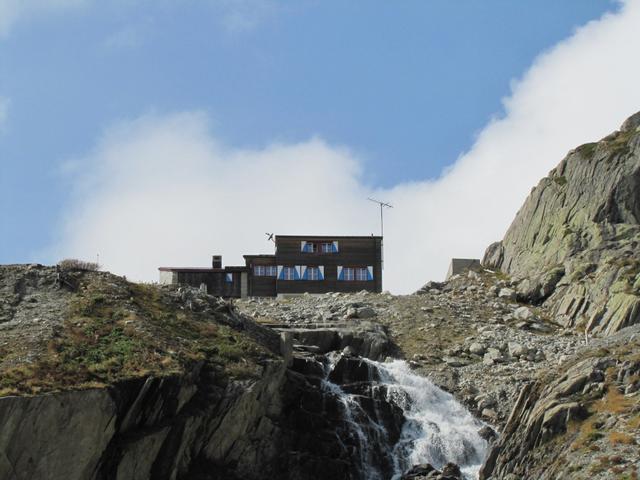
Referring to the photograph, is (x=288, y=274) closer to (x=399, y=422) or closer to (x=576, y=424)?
(x=399, y=422)

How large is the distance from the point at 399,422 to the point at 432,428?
2.30m

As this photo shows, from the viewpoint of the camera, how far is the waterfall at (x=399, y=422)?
6519cm

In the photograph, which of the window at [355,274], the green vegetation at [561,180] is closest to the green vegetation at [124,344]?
the window at [355,274]

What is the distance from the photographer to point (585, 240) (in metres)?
100

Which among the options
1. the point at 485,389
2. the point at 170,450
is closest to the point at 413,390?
the point at 485,389

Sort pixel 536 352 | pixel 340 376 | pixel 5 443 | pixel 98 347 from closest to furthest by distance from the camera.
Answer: pixel 5 443 → pixel 98 347 → pixel 340 376 → pixel 536 352

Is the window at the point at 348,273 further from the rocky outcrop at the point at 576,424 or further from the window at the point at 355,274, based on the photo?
the rocky outcrop at the point at 576,424

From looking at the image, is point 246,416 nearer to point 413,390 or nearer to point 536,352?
point 413,390

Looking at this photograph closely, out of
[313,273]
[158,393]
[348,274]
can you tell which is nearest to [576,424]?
[158,393]

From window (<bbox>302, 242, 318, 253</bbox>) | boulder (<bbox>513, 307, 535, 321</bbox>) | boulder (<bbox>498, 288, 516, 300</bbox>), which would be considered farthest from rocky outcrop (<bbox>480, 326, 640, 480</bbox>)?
window (<bbox>302, 242, 318, 253</bbox>)

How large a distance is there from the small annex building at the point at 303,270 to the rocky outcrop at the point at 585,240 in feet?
45.3

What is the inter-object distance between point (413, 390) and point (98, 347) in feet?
83.9

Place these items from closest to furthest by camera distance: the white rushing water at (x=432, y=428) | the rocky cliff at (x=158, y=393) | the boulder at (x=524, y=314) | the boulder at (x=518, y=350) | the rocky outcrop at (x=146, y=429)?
the rocky outcrop at (x=146, y=429) → the rocky cliff at (x=158, y=393) → the white rushing water at (x=432, y=428) → the boulder at (x=518, y=350) → the boulder at (x=524, y=314)

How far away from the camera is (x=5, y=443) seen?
48.6m
